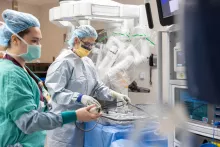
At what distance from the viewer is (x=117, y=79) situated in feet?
8.12

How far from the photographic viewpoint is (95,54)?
2775 millimetres

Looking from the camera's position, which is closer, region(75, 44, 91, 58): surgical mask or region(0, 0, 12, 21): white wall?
region(75, 44, 91, 58): surgical mask

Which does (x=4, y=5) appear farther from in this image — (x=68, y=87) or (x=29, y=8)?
(x=68, y=87)

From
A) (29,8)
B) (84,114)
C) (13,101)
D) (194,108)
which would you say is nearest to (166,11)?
(194,108)

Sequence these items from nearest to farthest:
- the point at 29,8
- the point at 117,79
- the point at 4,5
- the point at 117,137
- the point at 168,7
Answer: the point at 168,7 < the point at 117,137 < the point at 117,79 < the point at 4,5 < the point at 29,8

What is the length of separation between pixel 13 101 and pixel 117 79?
139 centimetres

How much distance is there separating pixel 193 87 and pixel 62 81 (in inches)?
62.8

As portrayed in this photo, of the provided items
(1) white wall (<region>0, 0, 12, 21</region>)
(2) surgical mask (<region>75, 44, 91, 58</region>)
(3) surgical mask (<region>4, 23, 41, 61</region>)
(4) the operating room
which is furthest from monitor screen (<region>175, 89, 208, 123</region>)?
(1) white wall (<region>0, 0, 12, 21</region>)

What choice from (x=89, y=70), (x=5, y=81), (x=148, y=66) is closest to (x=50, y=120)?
(x=5, y=81)

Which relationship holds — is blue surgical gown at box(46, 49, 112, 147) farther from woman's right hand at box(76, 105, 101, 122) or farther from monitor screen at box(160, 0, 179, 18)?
monitor screen at box(160, 0, 179, 18)

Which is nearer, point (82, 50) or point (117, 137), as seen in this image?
point (117, 137)

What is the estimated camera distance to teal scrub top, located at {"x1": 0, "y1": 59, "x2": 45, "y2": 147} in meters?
1.19

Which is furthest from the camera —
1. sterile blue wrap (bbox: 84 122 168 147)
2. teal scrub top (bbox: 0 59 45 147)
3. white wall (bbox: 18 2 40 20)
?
white wall (bbox: 18 2 40 20)

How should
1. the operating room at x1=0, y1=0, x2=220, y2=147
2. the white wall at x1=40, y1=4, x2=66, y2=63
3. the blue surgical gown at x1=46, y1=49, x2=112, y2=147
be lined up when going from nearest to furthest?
1. the operating room at x1=0, y1=0, x2=220, y2=147
2. the blue surgical gown at x1=46, y1=49, x2=112, y2=147
3. the white wall at x1=40, y1=4, x2=66, y2=63
